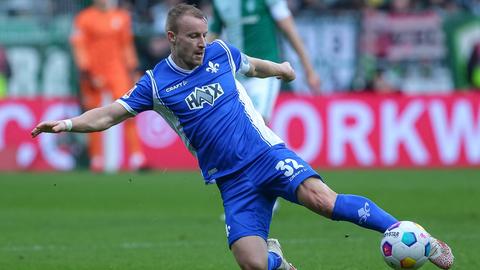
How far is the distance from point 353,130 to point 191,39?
457 inches

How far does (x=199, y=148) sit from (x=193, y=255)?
206cm

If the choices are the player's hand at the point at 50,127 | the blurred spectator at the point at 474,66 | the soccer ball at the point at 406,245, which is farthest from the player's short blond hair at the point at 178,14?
the blurred spectator at the point at 474,66

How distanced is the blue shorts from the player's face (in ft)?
2.58

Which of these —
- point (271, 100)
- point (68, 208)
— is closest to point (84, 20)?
point (68, 208)

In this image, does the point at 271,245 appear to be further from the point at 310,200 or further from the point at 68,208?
the point at 68,208

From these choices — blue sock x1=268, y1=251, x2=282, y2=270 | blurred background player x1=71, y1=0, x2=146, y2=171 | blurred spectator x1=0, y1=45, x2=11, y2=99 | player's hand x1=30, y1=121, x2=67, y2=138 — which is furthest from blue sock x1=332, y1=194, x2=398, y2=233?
blurred spectator x1=0, y1=45, x2=11, y2=99

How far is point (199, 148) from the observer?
7.52 meters

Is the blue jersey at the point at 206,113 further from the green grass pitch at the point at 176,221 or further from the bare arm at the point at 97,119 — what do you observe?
the green grass pitch at the point at 176,221

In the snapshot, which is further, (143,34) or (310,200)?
(143,34)

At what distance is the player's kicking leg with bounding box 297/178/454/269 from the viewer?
7.04m

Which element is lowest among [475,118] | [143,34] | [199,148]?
[475,118]

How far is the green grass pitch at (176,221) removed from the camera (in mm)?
9133

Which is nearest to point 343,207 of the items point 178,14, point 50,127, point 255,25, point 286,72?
point 286,72

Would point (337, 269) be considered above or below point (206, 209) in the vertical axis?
above
